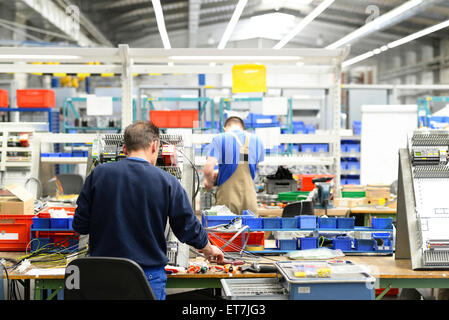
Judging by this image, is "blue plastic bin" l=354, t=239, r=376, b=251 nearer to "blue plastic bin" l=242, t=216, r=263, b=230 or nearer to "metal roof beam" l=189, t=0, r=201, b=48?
"blue plastic bin" l=242, t=216, r=263, b=230

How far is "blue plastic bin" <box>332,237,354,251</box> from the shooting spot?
3.06 m

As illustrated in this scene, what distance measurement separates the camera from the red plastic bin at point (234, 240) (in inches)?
118

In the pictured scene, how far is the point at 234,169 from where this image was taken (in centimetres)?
419

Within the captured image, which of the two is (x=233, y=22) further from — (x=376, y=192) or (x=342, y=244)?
(x=342, y=244)

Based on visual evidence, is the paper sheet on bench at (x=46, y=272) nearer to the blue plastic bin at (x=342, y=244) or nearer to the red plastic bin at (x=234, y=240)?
the red plastic bin at (x=234, y=240)

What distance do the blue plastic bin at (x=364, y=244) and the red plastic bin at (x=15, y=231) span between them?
210 cm

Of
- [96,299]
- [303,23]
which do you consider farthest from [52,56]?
[303,23]

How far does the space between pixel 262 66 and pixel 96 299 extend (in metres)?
3.28

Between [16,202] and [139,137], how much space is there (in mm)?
1278

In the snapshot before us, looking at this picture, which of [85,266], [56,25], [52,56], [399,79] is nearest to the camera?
[85,266]

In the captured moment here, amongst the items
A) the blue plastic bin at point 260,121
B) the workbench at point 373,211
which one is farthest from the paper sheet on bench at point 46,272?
the blue plastic bin at point 260,121

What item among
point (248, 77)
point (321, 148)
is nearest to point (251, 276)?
point (248, 77)
